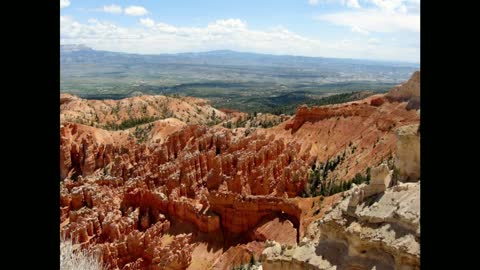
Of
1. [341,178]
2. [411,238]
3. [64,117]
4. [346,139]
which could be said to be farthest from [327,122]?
[64,117]

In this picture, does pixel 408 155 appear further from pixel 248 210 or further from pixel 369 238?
pixel 248 210

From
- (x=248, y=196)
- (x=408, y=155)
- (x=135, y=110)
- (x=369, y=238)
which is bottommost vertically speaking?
(x=248, y=196)

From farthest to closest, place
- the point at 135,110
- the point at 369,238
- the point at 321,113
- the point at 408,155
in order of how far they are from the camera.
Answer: the point at 135,110 < the point at 321,113 < the point at 408,155 < the point at 369,238

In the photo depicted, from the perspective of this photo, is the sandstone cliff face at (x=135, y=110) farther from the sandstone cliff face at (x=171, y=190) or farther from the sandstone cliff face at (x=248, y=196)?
the sandstone cliff face at (x=171, y=190)

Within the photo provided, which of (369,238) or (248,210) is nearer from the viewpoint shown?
(369,238)

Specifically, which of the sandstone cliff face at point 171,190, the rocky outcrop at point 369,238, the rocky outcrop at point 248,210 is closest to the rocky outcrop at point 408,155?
the rocky outcrop at point 369,238

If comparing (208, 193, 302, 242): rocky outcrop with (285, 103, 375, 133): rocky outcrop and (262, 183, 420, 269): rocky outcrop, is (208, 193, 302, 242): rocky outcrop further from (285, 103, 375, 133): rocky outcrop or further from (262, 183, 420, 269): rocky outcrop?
(285, 103, 375, 133): rocky outcrop

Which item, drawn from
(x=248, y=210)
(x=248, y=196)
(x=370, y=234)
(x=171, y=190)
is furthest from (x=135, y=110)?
(x=370, y=234)

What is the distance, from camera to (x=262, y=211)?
24203mm

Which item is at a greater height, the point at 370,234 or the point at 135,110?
the point at 135,110

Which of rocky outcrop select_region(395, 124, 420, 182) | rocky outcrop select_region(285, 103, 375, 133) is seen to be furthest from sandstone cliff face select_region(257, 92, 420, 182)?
rocky outcrop select_region(395, 124, 420, 182)
